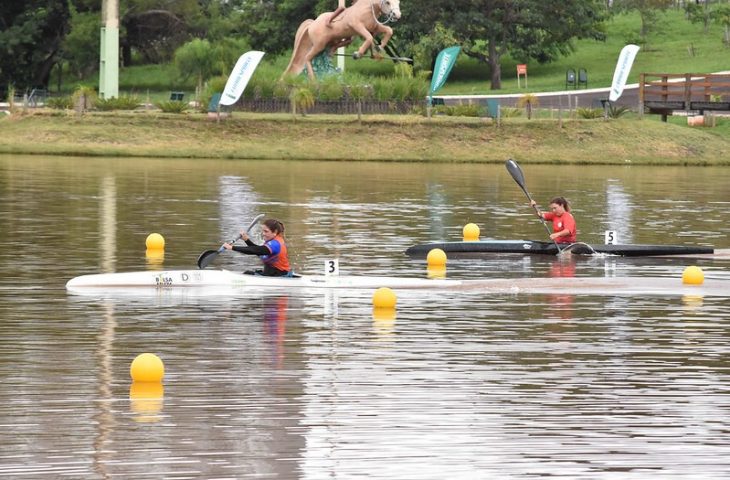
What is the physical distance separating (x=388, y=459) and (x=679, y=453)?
2.21 meters

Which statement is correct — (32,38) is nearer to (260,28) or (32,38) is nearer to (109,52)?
(260,28)

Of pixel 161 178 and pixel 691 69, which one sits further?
pixel 691 69

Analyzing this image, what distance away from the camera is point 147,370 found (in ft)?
43.7

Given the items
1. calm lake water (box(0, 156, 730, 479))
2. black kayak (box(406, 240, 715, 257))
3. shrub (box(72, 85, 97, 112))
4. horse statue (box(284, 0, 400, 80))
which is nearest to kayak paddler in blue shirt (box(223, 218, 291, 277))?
calm lake water (box(0, 156, 730, 479))

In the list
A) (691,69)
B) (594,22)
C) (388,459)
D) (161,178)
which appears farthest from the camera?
(594,22)

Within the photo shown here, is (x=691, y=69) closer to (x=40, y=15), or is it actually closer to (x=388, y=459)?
(x=40, y=15)

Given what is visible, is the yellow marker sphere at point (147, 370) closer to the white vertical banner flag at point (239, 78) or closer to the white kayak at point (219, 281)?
the white kayak at point (219, 281)

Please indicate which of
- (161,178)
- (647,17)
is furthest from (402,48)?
(161,178)

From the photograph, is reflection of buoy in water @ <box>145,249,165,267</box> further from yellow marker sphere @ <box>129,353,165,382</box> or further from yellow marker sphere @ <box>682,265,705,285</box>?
yellow marker sphere @ <box>129,353,165,382</box>

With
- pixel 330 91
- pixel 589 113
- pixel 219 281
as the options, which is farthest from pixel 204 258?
pixel 589 113

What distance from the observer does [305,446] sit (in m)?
11.4

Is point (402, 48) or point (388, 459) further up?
point (402, 48)

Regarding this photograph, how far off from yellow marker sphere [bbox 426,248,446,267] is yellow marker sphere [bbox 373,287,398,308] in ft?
15.1

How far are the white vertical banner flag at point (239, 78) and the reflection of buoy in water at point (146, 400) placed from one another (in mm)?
36621
